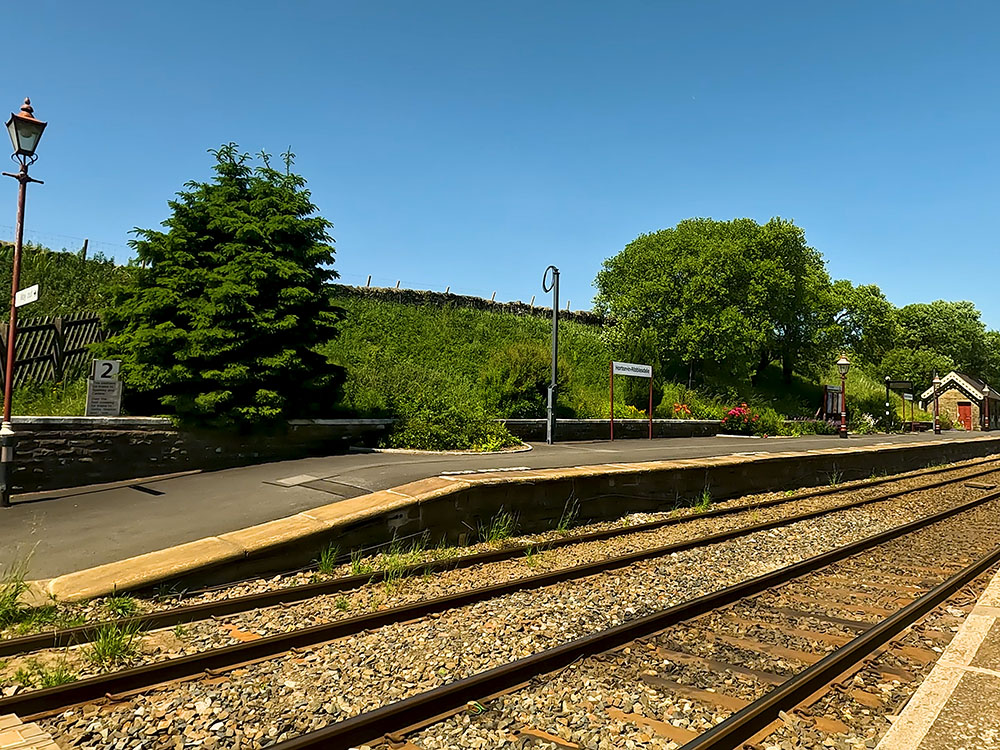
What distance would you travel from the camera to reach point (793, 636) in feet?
19.2

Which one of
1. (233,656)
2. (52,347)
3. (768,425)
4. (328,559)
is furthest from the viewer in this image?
(768,425)

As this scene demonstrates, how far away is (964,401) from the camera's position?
66.6m

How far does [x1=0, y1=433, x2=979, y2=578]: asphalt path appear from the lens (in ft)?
24.8

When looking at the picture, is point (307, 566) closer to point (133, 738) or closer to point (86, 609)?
point (86, 609)

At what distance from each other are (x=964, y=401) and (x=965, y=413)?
1241 millimetres

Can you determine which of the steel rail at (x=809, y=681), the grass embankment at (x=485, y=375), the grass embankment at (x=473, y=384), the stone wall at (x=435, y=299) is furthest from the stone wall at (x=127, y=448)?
the stone wall at (x=435, y=299)

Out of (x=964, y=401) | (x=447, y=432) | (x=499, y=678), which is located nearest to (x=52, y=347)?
(x=447, y=432)

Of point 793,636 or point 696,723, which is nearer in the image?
point 696,723

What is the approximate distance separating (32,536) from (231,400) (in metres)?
5.18

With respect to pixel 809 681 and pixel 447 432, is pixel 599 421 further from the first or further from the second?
pixel 809 681

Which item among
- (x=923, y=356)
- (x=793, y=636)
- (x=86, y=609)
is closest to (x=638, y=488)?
(x=793, y=636)

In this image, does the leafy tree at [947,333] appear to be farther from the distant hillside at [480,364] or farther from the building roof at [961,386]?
the distant hillside at [480,364]

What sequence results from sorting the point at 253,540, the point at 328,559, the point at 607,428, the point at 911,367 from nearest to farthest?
the point at 253,540
the point at 328,559
the point at 607,428
the point at 911,367

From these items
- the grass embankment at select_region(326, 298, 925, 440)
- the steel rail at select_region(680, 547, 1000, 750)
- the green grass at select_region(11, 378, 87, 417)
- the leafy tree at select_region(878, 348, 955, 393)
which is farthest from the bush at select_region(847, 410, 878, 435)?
the green grass at select_region(11, 378, 87, 417)
